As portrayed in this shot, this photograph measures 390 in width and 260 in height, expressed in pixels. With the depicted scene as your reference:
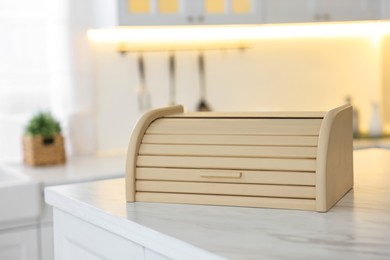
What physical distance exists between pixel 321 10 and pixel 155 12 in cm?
98

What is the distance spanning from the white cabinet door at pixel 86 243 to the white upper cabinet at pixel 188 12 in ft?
5.79

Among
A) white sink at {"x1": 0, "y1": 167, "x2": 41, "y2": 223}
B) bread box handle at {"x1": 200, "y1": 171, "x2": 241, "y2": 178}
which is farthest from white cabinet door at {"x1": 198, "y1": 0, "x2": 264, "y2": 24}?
bread box handle at {"x1": 200, "y1": 171, "x2": 241, "y2": 178}

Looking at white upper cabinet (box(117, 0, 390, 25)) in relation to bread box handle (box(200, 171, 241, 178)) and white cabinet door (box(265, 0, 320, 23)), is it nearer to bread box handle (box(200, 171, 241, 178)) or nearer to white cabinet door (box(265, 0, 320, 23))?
white cabinet door (box(265, 0, 320, 23))

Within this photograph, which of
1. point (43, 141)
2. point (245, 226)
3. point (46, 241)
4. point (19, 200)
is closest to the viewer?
point (245, 226)

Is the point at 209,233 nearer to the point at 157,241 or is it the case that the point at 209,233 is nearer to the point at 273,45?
the point at 157,241

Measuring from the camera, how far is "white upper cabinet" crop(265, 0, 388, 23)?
3.60 metres

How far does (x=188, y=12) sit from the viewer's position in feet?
11.1

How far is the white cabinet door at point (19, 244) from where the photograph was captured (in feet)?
8.74

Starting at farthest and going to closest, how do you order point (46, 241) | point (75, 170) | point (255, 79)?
point (255, 79) < point (75, 170) < point (46, 241)

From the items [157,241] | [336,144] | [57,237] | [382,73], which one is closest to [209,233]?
[157,241]

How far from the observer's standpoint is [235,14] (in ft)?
11.5

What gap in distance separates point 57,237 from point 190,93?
2179mm

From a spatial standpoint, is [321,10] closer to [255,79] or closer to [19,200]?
[255,79]

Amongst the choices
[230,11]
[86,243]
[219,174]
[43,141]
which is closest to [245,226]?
[219,174]
